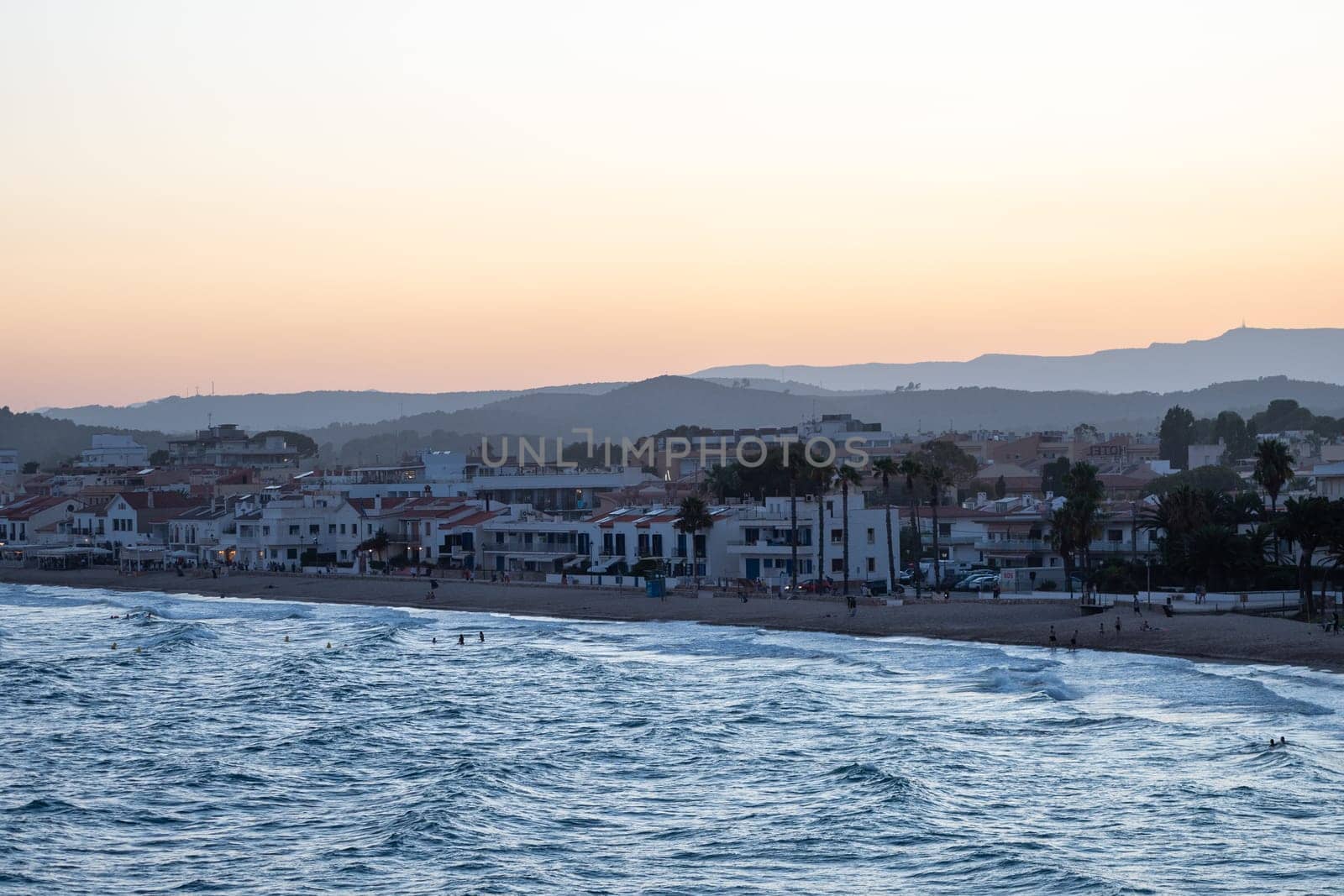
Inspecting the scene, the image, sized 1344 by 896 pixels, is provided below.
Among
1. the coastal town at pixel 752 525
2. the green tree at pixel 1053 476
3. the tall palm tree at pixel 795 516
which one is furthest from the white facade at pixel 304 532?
the green tree at pixel 1053 476

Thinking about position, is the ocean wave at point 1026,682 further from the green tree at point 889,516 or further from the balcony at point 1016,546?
the balcony at point 1016,546

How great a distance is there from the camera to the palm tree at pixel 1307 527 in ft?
170

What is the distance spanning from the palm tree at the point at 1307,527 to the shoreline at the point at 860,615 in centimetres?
179

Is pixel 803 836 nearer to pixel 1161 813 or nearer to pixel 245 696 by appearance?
pixel 1161 813

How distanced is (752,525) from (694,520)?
12.8ft

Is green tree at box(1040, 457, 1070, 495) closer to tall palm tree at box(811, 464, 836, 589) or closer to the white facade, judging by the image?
tall palm tree at box(811, 464, 836, 589)

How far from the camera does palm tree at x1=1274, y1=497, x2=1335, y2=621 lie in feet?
170

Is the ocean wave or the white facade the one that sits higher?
the white facade

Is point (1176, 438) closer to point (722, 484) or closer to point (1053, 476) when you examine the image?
point (1053, 476)

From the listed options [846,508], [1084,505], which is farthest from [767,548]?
[1084,505]

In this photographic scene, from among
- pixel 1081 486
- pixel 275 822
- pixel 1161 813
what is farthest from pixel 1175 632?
pixel 275 822

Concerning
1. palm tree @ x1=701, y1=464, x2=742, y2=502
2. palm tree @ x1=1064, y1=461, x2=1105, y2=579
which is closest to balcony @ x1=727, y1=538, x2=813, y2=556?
palm tree @ x1=1064, y1=461, x2=1105, y2=579

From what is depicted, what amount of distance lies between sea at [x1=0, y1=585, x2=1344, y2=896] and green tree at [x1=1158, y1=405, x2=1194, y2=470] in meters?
123

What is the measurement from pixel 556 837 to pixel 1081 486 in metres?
36.7
